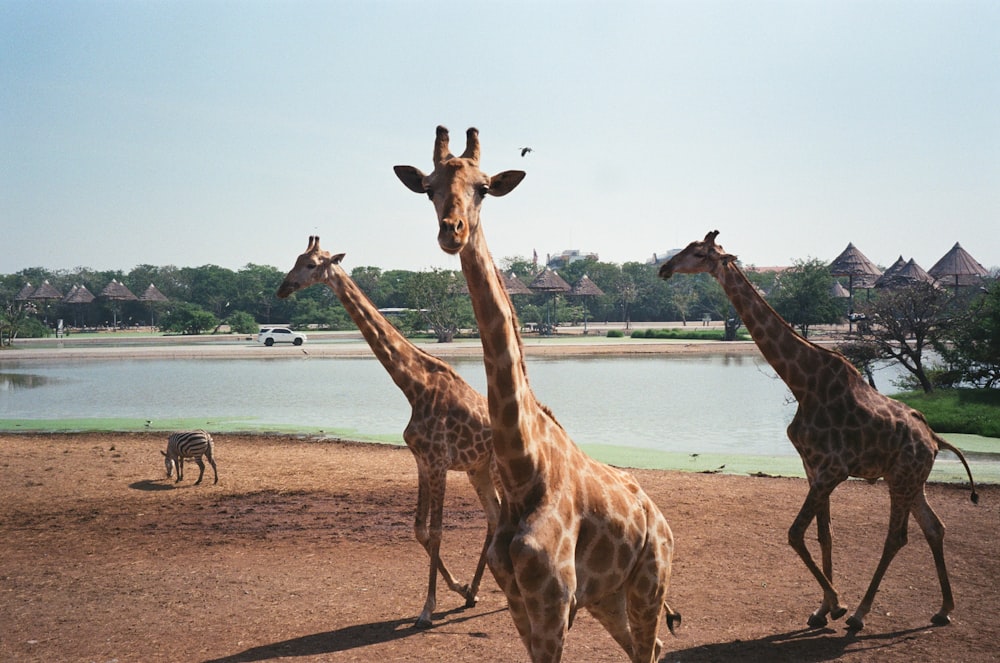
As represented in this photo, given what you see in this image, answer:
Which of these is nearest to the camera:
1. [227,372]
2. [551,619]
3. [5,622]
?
[551,619]

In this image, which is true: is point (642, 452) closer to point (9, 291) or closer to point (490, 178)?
point (490, 178)

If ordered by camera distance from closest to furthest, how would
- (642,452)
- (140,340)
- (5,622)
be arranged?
(5,622), (642,452), (140,340)

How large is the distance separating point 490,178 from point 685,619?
16.7 feet

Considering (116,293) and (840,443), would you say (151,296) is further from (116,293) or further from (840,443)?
(840,443)

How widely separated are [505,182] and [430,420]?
Answer: 393 centimetres

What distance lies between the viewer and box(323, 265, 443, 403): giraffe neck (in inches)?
309

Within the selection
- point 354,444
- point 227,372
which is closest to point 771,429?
point 354,444

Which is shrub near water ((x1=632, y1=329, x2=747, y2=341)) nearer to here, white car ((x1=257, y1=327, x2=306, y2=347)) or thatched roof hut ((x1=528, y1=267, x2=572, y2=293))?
thatched roof hut ((x1=528, y1=267, x2=572, y2=293))

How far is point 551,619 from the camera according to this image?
3.96 metres

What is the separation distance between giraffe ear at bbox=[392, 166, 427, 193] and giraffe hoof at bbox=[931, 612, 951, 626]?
637 cm

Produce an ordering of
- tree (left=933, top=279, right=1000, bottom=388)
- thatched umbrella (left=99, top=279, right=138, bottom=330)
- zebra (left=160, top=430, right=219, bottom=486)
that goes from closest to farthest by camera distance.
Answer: zebra (left=160, top=430, right=219, bottom=486) → tree (left=933, top=279, right=1000, bottom=388) → thatched umbrella (left=99, top=279, right=138, bottom=330)

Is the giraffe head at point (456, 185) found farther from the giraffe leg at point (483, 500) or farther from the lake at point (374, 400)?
the lake at point (374, 400)

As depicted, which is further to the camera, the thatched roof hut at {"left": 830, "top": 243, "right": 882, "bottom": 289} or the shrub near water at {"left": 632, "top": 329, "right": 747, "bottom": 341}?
the shrub near water at {"left": 632, "top": 329, "right": 747, "bottom": 341}

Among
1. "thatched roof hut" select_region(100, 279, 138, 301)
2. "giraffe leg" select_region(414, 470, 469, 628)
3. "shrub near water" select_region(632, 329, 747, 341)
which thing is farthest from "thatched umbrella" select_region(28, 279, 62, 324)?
"giraffe leg" select_region(414, 470, 469, 628)
